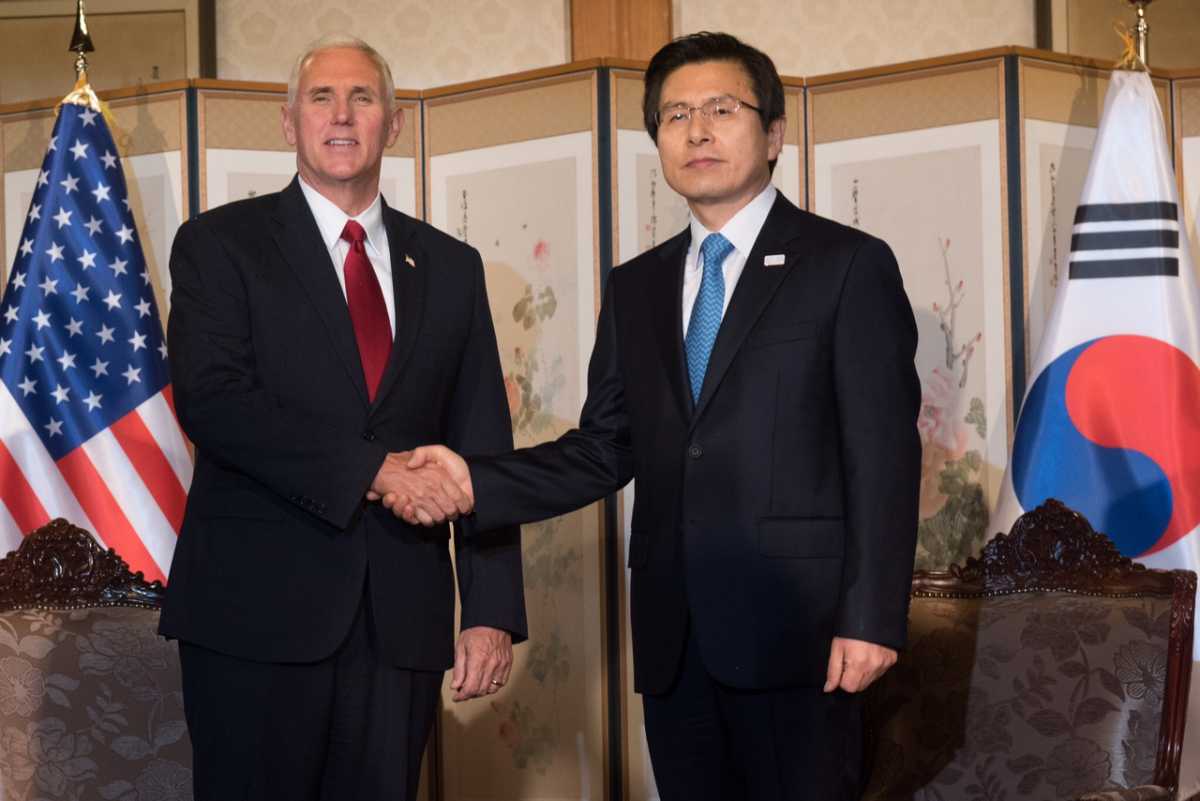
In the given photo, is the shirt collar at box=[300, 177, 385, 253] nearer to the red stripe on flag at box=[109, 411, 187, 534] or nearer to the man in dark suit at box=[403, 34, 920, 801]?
the man in dark suit at box=[403, 34, 920, 801]

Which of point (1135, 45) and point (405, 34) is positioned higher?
point (405, 34)

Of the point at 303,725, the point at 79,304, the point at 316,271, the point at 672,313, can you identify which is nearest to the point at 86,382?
the point at 79,304

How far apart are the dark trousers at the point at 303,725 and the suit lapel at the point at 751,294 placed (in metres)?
0.67

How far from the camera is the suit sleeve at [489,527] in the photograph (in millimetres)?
2654

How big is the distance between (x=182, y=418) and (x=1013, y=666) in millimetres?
1554

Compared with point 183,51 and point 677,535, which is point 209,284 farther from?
point 183,51

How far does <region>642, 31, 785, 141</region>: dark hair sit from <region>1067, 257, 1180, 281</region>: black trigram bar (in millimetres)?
1632

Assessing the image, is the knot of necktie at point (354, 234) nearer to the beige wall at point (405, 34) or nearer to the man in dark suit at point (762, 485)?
the man in dark suit at point (762, 485)

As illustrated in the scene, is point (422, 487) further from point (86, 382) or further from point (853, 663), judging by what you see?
point (86, 382)

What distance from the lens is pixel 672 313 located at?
2.51 m

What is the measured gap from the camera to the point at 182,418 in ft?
8.19

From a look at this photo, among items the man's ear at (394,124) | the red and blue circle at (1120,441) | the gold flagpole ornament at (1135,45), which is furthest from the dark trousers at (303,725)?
the gold flagpole ornament at (1135,45)

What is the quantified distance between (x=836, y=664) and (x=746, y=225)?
74 centimetres

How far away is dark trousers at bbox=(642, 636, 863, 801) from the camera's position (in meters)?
2.27
